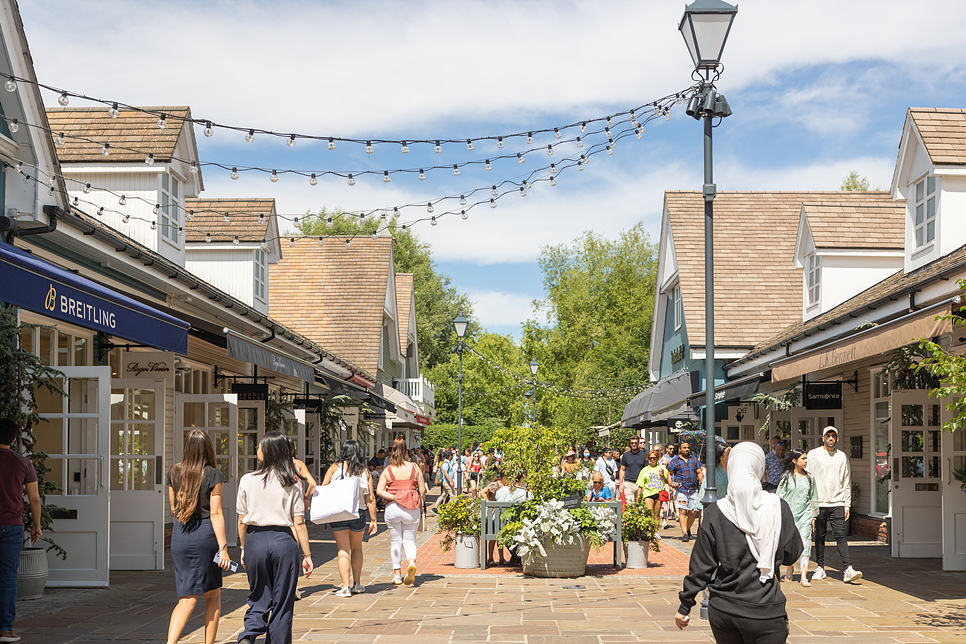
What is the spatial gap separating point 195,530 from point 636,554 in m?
6.88

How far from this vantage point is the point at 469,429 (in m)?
55.5

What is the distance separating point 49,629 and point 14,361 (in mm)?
2444

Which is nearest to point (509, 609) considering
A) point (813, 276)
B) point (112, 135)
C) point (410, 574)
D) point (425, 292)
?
point (410, 574)

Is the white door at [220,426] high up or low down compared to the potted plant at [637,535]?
up

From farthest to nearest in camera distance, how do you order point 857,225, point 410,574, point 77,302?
point 857,225, point 410,574, point 77,302

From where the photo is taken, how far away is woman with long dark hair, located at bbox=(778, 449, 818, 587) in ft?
35.0

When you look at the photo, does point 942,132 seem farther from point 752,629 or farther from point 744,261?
point 752,629

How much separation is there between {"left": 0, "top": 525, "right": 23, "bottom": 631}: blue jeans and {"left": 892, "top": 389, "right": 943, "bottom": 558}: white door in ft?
34.3

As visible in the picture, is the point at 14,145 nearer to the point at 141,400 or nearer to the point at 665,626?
the point at 141,400

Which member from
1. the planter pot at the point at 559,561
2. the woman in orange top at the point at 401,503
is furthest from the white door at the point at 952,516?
the woman in orange top at the point at 401,503

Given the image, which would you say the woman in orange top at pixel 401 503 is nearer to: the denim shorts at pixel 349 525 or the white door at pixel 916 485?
the denim shorts at pixel 349 525

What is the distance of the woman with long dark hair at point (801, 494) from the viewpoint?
1066 cm

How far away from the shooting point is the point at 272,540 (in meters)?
6.59

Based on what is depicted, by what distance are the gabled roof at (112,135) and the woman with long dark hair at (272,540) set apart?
904 cm
